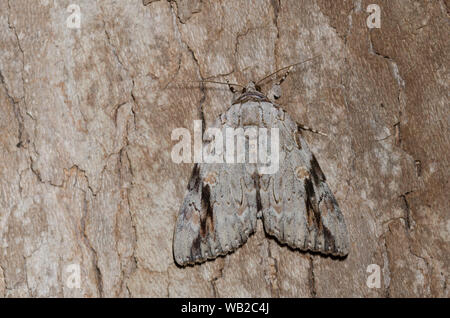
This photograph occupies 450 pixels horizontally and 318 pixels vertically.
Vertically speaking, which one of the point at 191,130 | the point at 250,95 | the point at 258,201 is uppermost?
the point at 250,95

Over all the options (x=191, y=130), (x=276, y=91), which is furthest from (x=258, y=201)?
(x=276, y=91)

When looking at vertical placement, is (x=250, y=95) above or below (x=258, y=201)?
above

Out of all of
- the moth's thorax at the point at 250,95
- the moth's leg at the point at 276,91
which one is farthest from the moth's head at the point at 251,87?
the moth's leg at the point at 276,91

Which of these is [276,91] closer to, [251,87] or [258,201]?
[251,87]

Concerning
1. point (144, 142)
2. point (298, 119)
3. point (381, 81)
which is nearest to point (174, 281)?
point (144, 142)

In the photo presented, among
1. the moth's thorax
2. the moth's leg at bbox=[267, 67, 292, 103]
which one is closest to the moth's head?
the moth's thorax

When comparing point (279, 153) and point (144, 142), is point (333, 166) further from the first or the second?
point (144, 142)
